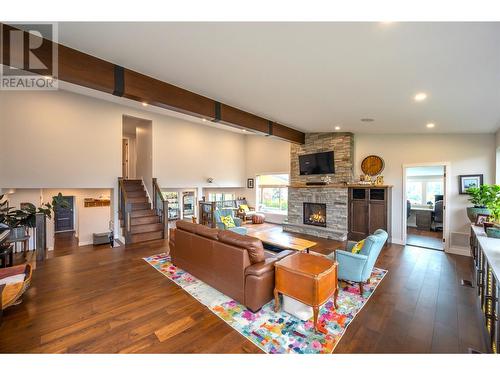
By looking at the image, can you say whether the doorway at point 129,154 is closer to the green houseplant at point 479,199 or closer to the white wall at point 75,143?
the white wall at point 75,143

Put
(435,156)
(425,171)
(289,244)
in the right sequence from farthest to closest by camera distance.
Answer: (425,171) → (435,156) → (289,244)

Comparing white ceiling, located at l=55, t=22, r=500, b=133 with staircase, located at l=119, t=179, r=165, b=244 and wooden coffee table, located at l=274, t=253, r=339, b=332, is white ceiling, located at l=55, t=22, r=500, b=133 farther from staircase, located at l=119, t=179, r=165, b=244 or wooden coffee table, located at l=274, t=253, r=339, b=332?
staircase, located at l=119, t=179, r=165, b=244

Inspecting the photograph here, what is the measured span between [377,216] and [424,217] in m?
3.32

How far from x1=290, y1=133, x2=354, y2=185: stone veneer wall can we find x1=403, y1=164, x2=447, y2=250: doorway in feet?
6.60

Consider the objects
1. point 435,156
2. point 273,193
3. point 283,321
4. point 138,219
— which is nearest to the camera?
point 283,321

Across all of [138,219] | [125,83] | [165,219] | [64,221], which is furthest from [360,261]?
[64,221]

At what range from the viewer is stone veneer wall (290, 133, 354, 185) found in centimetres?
628

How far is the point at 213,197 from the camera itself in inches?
390

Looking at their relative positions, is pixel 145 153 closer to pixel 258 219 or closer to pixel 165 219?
pixel 165 219

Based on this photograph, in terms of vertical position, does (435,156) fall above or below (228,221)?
above

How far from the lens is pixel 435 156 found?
525cm

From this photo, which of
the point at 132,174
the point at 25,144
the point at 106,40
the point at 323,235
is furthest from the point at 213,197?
the point at 106,40
